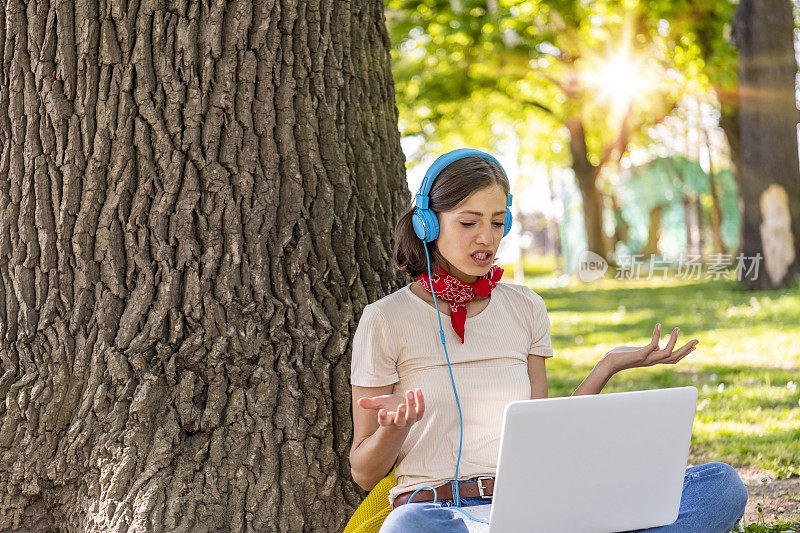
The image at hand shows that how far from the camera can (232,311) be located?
10.4ft

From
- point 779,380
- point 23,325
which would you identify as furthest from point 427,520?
point 779,380

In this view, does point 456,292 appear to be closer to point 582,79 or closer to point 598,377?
point 598,377

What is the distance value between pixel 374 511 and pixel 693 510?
102cm

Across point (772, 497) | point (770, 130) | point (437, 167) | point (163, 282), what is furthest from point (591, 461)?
point (770, 130)

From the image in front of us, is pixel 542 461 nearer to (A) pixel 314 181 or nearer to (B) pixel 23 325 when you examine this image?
(A) pixel 314 181

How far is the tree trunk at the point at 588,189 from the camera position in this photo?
21.7 m

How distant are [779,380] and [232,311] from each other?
191 inches

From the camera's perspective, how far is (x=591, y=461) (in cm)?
224

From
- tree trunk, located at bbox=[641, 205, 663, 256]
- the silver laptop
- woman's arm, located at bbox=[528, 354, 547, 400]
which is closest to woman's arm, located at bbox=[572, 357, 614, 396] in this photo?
woman's arm, located at bbox=[528, 354, 547, 400]

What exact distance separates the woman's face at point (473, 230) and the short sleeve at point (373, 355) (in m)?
0.33

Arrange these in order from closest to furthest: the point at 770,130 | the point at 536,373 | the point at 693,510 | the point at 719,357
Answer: the point at 693,510, the point at 536,373, the point at 719,357, the point at 770,130

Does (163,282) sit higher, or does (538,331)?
(163,282)

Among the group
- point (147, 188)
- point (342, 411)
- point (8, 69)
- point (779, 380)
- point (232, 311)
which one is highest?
point (8, 69)

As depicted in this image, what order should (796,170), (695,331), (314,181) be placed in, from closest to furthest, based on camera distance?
(314,181)
(695,331)
(796,170)
